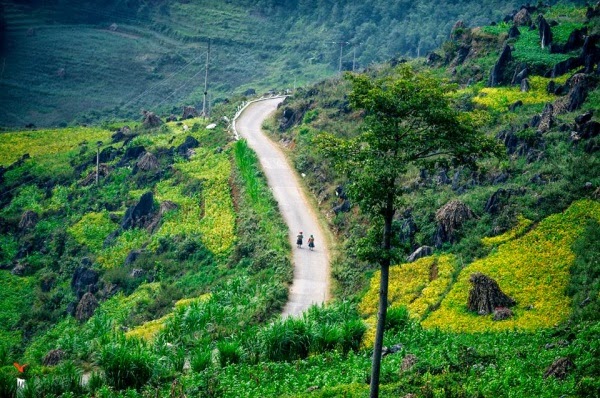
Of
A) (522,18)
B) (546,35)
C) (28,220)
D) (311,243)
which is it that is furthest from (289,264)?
(522,18)

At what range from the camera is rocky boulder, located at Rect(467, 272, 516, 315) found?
26.4 metres

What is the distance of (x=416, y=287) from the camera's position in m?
30.3

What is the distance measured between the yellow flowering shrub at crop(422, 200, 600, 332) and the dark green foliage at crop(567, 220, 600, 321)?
449 mm

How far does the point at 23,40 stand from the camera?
12012cm

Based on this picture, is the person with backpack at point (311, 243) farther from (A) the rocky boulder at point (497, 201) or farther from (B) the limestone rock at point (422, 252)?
(A) the rocky boulder at point (497, 201)

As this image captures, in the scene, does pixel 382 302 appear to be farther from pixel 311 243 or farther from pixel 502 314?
pixel 311 243

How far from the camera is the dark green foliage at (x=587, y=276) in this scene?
2302cm

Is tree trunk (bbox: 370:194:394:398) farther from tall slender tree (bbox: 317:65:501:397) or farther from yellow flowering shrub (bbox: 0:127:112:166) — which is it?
yellow flowering shrub (bbox: 0:127:112:166)

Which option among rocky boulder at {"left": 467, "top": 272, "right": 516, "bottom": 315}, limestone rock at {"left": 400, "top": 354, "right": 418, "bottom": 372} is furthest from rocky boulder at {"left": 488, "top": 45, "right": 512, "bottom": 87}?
limestone rock at {"left": 400, "top": 354, "right": 418, "bottom": 372}

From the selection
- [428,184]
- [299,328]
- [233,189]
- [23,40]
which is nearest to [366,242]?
[299,328]

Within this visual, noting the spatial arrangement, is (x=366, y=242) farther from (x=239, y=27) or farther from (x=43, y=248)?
(x=239, y=27)

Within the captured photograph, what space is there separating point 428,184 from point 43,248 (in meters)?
34.2

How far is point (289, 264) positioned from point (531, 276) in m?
14.3

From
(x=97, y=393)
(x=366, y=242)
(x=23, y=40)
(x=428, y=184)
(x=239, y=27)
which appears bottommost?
(x=97, y=393)
